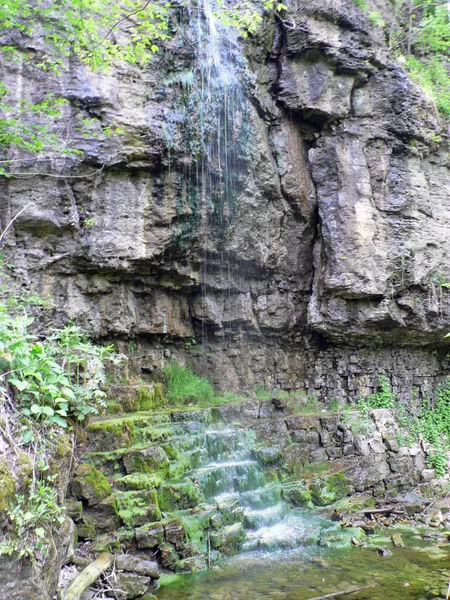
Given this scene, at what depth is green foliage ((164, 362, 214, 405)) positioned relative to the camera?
28.5 ft

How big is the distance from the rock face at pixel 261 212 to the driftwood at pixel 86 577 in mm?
4128

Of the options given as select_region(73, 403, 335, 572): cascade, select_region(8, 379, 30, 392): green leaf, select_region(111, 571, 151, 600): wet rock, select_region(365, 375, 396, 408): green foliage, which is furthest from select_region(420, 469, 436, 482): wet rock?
select_region(8, 379, 30, 392): green leaf

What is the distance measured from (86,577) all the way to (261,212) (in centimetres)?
668

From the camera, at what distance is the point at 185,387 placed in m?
8.88

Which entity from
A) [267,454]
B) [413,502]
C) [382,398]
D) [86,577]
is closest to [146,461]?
[86,577]

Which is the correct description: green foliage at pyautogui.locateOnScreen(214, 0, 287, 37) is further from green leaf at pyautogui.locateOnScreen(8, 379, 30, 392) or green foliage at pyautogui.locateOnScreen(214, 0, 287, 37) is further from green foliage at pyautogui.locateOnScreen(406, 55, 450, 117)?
green leaf at pyautogui.locateOnScreen(8, 379, 30, 392)

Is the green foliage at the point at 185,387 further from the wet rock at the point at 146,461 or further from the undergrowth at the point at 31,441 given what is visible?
the undergrowth at the point at 31,441

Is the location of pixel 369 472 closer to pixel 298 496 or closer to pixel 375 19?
pixel 298 496

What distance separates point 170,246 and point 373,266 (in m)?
→ 3.66

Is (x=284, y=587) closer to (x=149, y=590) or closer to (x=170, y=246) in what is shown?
(x=149, y=590)

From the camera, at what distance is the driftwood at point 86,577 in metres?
4.00

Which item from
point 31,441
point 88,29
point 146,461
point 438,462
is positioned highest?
point 88,29

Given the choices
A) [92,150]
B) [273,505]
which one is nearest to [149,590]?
[273,505]

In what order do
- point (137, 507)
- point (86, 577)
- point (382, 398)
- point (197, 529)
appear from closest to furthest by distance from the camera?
point (86, 577), point (137, 507), point (197, 529), point (382, 398)
